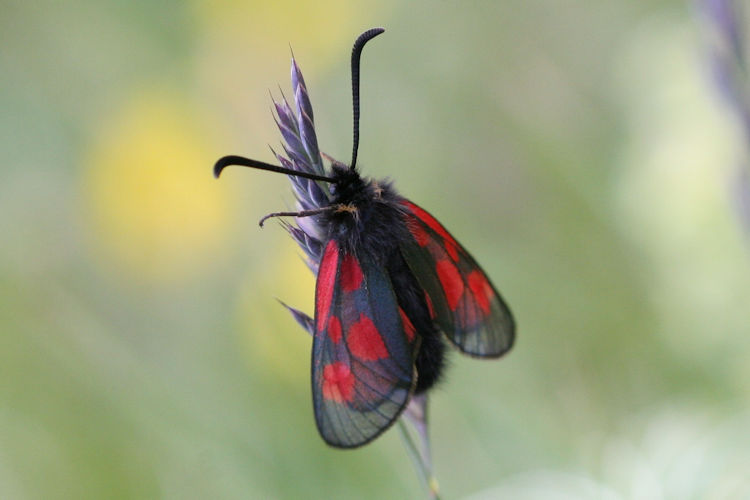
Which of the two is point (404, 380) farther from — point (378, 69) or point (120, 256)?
point (378, 69)

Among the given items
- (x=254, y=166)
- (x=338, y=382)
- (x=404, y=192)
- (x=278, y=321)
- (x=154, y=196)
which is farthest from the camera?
(x=404, y=192)

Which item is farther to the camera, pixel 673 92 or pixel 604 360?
pixel 604 360

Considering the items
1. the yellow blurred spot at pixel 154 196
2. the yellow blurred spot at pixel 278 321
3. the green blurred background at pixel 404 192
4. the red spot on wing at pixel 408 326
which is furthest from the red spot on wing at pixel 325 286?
the yellow blurred spot at pixel 154 196

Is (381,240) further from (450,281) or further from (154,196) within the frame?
(154,196)

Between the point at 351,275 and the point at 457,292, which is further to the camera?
the point at 457,292

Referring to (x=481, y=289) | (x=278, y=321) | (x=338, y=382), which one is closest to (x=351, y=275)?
(x=338, y=382)

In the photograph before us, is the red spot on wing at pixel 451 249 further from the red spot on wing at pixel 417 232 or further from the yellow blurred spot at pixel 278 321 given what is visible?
the yellow blurred spot at pixel 278 321

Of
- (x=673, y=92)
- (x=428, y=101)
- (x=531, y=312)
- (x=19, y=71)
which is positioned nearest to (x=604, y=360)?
(x=531, y=312)
